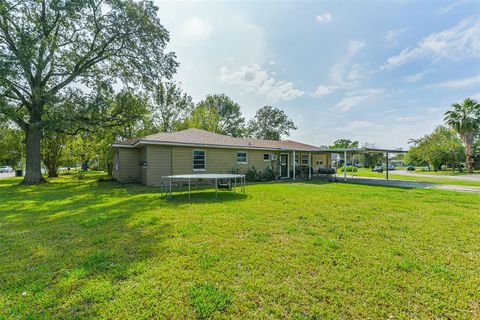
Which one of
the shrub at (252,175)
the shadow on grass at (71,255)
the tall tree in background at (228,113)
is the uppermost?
the tall tree in background at (228,113)

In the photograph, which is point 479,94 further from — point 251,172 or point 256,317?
point 256,317

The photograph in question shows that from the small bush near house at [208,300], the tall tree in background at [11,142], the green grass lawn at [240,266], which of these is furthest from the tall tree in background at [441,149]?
the tall tree in background at [11,142]

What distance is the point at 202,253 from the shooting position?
3662 millimetres

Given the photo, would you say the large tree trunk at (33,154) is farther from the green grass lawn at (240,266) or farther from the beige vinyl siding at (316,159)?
the beige vinyl siding at (316,159)

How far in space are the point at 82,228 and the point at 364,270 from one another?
18.9ft

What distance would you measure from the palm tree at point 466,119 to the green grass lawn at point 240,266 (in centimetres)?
3202

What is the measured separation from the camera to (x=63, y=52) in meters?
15.4

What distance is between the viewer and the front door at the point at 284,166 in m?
18.1

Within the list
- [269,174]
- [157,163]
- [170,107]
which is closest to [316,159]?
[269,174]

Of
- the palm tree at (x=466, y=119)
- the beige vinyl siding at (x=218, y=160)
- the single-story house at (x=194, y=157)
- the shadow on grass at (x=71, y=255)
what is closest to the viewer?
the shadow on grass at (x=71, y=255)

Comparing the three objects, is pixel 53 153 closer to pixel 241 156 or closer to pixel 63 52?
pixel 63 52

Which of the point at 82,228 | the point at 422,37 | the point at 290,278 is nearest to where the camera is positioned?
the point at 290,278

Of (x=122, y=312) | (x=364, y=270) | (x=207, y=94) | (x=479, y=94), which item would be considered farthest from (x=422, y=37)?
(x=207, y=94)

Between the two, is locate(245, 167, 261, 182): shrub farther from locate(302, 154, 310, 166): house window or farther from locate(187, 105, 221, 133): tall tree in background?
locate(187, 105, 221, 133): tall tree in background
